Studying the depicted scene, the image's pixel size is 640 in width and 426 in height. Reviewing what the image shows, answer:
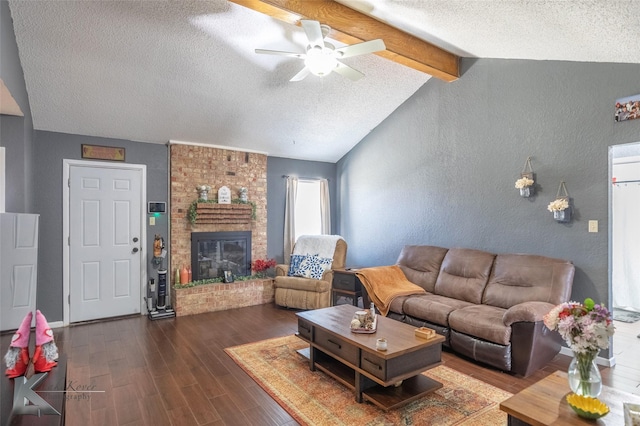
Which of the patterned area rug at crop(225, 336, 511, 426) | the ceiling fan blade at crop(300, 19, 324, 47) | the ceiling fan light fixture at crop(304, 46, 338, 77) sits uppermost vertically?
the ceiling fan blade at crop(300, 19, 324, 47)

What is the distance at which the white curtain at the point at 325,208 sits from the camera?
21.4ft

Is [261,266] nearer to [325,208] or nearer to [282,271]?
[282,271]

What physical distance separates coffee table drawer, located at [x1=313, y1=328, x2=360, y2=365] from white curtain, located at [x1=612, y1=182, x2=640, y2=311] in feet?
14.1

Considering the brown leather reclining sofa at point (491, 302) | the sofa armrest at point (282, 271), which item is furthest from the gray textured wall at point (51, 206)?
the brown leather reclining sofa at point (491, 302)

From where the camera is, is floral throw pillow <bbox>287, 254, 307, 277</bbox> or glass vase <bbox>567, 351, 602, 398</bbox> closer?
glass vase <bbox>567, 351, 602, 398</bbox>

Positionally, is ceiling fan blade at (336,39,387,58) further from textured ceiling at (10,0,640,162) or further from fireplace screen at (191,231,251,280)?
fireplace screen at (191,231,251,280)

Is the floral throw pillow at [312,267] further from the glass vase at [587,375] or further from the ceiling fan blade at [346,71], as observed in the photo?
the glass vase at [587,375]

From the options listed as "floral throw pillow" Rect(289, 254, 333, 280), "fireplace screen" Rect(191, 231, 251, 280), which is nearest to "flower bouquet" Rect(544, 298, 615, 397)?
"floral throw pillow" Rect(289, 254, 333, 280)

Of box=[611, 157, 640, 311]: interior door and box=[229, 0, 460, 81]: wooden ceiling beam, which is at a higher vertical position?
box=[229, 0, 460, 81]: wooden ceiling beam

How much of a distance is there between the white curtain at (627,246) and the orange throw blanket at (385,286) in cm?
296

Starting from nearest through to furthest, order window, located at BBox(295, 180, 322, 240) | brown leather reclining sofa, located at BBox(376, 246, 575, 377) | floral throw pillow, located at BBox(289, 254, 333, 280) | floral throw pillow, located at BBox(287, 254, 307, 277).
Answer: brown leather reclining sofa, located at BBox(376, 246, 575, 377), floral throw pillow, located at BBox(289, 254, 333, 280), floral throw pillow, located at BBox(287, 254, 307, 277), window, located at BBox(295, 180, 322, 240)

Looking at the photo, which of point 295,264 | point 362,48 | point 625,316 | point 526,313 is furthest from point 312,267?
point 625,316

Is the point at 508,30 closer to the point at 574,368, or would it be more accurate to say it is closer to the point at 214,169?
the point at 574,368

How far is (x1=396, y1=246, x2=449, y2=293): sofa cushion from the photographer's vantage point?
438cm
